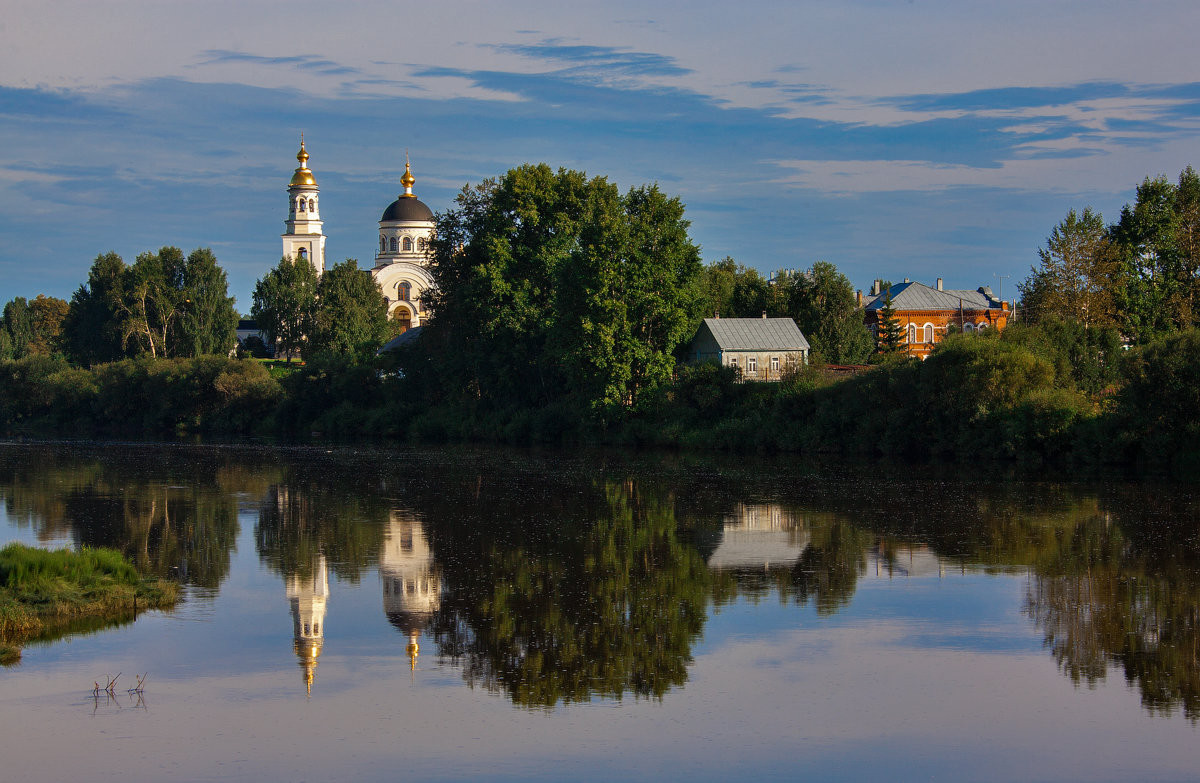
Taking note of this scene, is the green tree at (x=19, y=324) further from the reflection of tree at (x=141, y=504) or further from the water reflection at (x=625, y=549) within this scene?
the water reflection at (x=625, y=549)

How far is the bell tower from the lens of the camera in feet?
340

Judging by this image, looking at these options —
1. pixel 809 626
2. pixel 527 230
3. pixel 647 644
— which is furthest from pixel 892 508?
pixel 527 230

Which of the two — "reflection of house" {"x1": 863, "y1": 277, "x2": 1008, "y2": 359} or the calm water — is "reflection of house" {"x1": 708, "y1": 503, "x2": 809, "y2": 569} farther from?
"reflection of house" {"x1": 863, "y1": 277, "x2": 1008, "y2": 359}

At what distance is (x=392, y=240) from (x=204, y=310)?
26.7 metres

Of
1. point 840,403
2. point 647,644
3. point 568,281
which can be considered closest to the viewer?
point 647,644

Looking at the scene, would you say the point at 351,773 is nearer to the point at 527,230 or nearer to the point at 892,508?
the point at 892,508

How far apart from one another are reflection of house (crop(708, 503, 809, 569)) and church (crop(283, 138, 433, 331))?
71754 millimetres

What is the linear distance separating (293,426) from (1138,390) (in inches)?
1600

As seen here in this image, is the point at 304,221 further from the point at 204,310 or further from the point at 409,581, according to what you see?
the point at 409,581

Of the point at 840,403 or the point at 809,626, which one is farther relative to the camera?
the point at 840,403

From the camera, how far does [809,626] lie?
46.8 feet

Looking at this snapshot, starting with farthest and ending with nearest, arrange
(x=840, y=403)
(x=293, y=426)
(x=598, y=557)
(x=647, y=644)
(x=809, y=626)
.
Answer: (x=293, y=426) < (x=840, y=403) < (x=598, y=557) < (x=809, y=626) < (x=647, y=644)

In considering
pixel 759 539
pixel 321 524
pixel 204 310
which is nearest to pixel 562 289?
pixel 321 524

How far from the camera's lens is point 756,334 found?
165 ft
